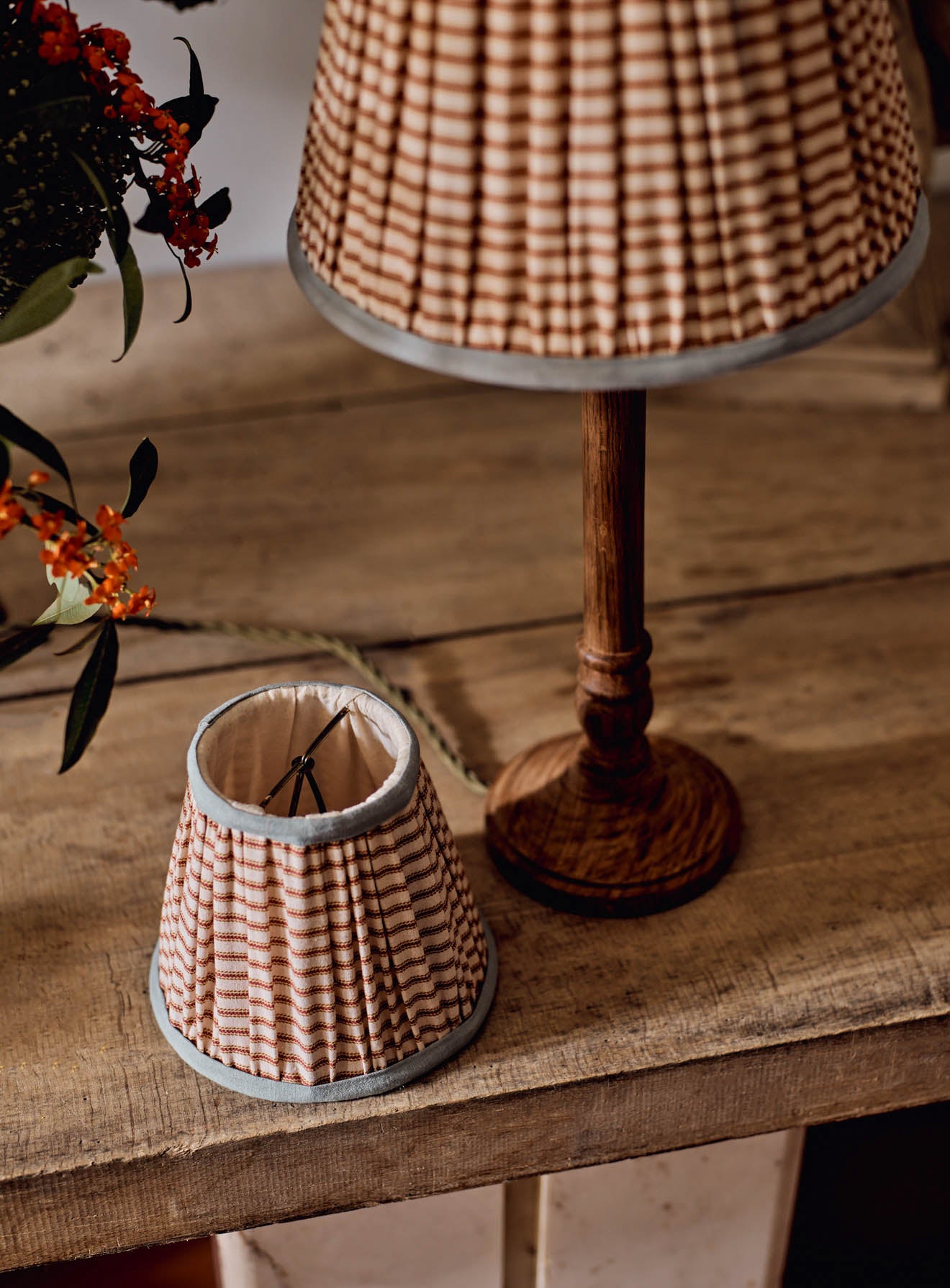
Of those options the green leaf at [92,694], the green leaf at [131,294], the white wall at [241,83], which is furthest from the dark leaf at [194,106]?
the white wall at [241,83]

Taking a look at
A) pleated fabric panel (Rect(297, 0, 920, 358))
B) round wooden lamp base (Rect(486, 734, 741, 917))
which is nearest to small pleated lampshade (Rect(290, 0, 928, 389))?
pleated fabric panel (Rect(297, 0, 920, 358))

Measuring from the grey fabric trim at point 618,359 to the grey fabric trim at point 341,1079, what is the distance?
0.31 m

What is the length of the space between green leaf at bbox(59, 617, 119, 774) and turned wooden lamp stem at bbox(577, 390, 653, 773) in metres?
0.22

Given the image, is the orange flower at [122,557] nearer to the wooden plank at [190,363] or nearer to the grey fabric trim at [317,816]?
the grey fabric trim at [317,816]

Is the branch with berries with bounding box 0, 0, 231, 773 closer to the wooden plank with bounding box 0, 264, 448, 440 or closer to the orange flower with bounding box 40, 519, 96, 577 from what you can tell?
the orange flower with bounding box 40, 519, 96, 577

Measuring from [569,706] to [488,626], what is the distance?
0.10 meters

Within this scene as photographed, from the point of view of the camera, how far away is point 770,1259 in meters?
0.81

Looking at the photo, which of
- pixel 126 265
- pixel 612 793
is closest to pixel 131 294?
pixel 126 265

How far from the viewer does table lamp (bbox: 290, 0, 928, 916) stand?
1.33 feet

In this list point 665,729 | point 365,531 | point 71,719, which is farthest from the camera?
point 365,531

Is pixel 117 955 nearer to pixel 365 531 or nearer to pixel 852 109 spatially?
pixel 365 531

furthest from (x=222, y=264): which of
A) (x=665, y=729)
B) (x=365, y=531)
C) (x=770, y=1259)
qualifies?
(x=770, y=1259)

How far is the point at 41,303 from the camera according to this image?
0.49 metres

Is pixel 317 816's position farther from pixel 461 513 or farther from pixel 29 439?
pixel 461 513
